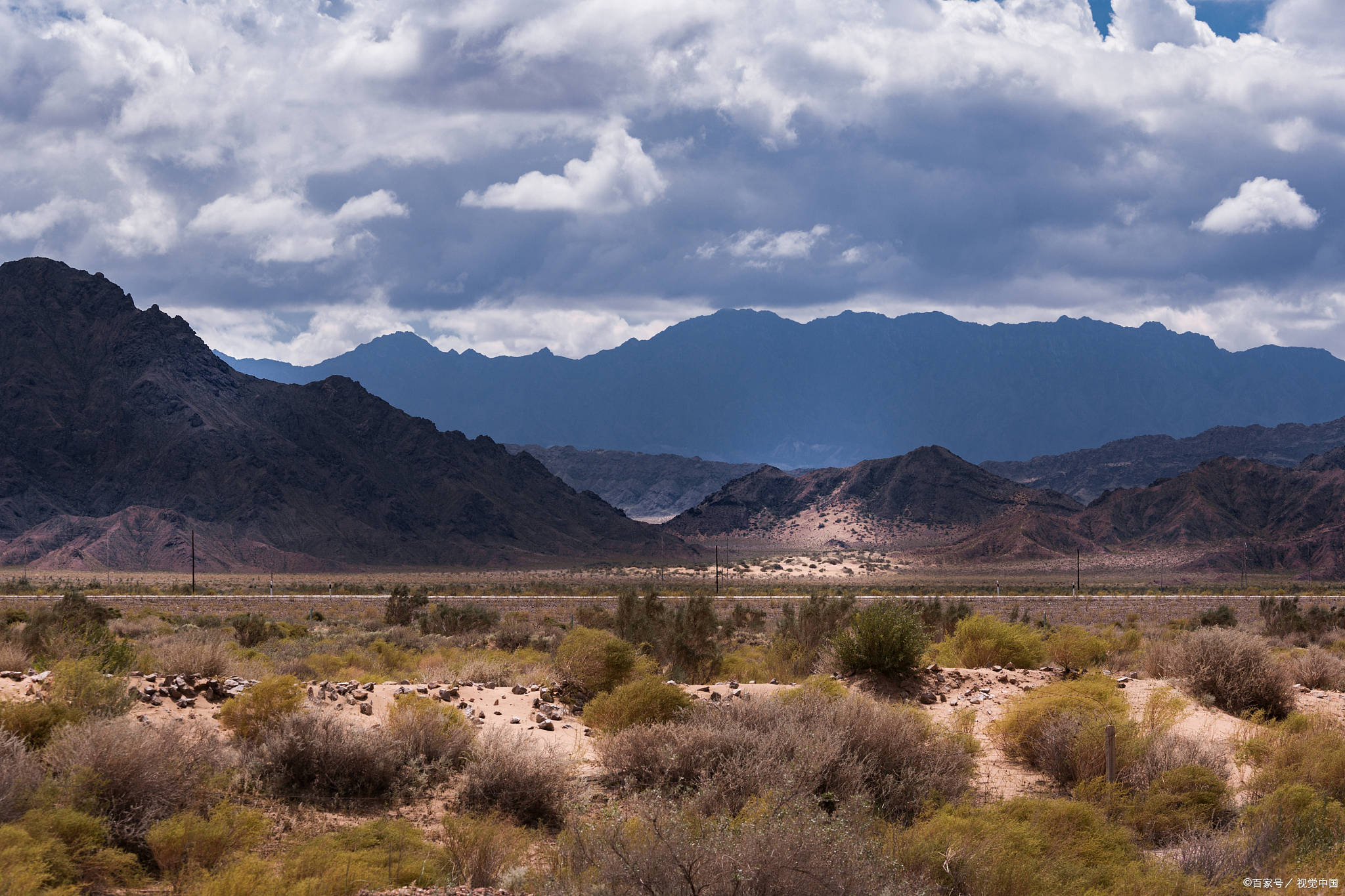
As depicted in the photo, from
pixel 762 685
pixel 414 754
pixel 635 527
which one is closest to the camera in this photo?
pixel 414 754

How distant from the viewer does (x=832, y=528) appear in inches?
5659

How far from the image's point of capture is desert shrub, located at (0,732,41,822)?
318 inches

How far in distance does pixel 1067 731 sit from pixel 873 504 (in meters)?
135

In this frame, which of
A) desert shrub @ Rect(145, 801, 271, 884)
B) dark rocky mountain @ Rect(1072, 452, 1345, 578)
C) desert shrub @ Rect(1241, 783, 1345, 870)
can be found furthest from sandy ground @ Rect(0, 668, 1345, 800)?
dark rocky mountain @ Rect(1072, 452, 1345, 578)

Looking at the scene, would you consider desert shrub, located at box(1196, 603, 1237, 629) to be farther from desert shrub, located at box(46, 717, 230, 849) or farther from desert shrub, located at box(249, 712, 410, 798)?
desert shrub, located at box(46, 717, 230, 849)

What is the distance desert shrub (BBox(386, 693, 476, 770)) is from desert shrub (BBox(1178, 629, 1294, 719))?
10968mm

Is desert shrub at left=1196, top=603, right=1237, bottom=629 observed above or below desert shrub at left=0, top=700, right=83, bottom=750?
below

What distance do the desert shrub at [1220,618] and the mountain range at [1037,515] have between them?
62.6 m

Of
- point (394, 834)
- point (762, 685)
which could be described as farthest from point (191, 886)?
point (762, 685)

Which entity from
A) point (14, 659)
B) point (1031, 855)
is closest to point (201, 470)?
point (14, 659)

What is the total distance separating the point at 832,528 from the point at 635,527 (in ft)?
92.6

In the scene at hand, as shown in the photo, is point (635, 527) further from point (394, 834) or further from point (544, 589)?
point (394, 834)

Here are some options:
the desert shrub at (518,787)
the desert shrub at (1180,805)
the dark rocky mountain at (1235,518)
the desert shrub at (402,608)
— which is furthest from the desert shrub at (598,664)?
the dark rocky mountain at (1235,518)

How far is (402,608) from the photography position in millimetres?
38438
